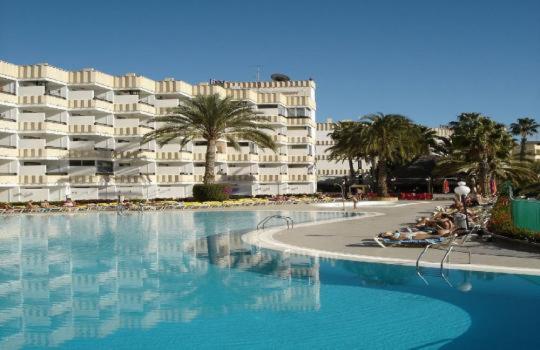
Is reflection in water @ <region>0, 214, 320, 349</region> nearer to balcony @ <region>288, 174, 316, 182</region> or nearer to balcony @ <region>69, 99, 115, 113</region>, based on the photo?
balcony @ <region>69, 99, 115, 113</region>

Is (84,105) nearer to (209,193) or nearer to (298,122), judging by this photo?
(209,193)

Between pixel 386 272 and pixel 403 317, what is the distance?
3.55 metres

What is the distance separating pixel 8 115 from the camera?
49031 millimetres

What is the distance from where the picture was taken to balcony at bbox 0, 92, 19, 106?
4762cm

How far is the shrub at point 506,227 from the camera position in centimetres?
1573

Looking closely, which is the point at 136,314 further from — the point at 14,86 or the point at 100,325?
the point at 14,86

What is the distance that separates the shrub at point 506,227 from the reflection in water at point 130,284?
6.13 metres

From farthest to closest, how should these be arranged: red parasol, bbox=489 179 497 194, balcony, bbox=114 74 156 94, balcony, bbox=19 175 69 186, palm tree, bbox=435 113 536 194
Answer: balcony, bbox=114 74 156 94 → palm tree, bbox=435 113 536 194 → balcony, bbox=19 175 69 186 → red parasol, bbox=489 179 497 194

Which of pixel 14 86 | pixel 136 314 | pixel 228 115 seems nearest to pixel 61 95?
pixel 14 86

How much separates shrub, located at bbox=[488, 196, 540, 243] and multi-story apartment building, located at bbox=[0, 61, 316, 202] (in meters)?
33.1

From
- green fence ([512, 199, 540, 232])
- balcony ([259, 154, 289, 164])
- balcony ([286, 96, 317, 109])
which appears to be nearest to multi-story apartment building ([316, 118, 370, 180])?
balcony ([286, 96, 317, 109])

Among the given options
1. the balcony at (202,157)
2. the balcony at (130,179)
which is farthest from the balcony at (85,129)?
the balcony at (202,157)

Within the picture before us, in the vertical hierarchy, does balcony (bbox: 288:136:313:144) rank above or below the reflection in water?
above

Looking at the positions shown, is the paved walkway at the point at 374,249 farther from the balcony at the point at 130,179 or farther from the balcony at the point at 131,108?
the balcony at the point at 131,108
